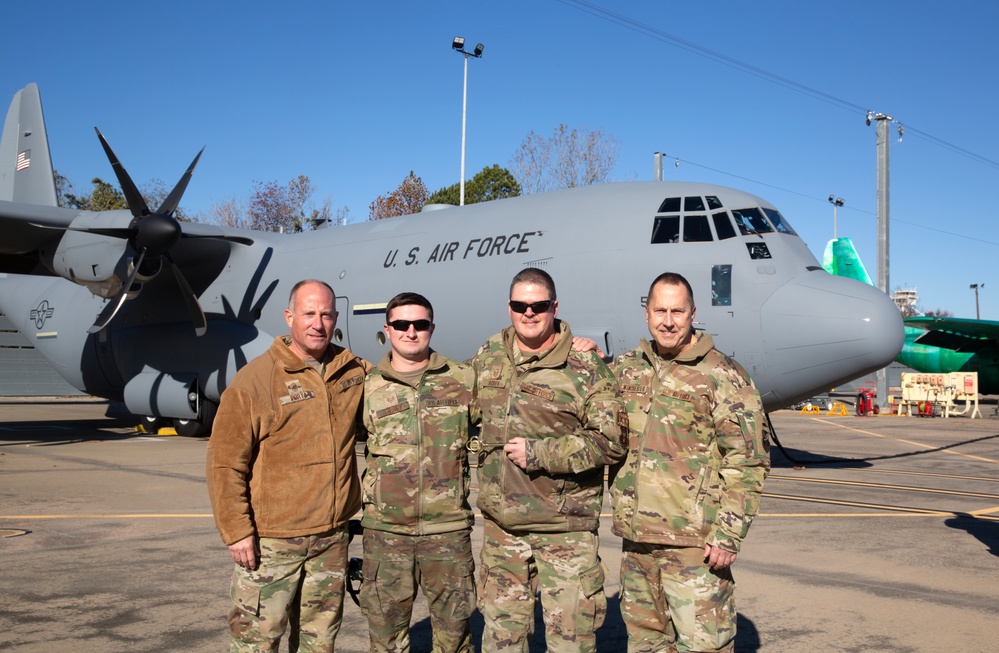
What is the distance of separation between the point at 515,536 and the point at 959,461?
14.3m

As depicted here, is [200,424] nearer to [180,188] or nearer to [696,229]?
[180,188]

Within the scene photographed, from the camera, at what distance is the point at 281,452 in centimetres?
400

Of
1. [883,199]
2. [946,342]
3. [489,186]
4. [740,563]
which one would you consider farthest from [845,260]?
[740,563]

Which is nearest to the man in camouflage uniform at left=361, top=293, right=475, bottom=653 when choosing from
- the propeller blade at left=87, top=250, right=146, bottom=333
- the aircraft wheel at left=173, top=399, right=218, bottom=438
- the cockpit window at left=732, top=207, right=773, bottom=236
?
the cockpit window at left=732, top=207, right=773, bottom=236

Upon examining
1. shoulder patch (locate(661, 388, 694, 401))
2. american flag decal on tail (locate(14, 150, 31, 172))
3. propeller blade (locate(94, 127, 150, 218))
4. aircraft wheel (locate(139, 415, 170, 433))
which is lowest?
aircraft wheel (locate(139, 415, 170, 433))

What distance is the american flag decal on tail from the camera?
69.4 ft

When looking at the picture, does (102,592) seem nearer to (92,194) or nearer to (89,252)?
(89,252)

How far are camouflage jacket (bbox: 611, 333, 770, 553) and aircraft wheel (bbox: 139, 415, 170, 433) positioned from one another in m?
18.0

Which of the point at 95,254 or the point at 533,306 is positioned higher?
the point at 95,254

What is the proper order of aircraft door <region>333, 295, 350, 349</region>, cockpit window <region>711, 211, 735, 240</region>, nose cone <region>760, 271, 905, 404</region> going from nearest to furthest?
nose cone <region>760, 271, 905, 404</region>, cockpit window <region>711, 211, 735, 240</region>, aircraft door <region>333, 295, 350, 349</region>

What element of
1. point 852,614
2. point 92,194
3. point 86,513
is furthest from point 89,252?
point 92,194

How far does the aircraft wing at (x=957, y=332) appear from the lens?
108 ft

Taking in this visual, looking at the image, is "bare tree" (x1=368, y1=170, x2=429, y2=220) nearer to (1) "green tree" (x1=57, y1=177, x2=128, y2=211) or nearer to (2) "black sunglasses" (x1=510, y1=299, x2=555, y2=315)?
(1) "green tree" (x1=57, y1=177, x2=128, y2=211)

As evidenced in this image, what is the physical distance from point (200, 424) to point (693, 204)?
39.2 ft
